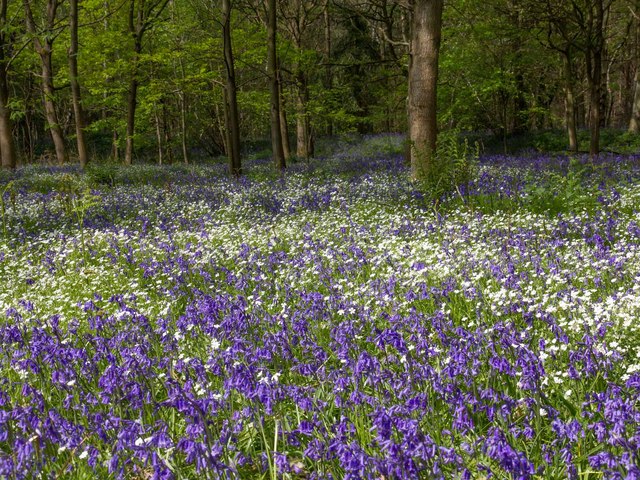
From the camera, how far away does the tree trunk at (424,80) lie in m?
10.5

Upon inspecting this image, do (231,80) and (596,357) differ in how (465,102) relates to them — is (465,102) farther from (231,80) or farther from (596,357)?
(596,357)

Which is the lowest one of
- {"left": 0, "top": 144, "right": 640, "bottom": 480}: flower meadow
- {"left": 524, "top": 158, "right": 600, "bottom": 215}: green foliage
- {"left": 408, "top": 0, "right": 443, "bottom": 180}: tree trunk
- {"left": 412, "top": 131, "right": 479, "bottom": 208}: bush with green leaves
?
{"left": 0, "top": 144, "right": 640, "bottom": 480}: flower meadow

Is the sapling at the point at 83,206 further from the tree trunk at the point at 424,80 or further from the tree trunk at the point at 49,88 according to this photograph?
the tree trunk at the point at 49,88

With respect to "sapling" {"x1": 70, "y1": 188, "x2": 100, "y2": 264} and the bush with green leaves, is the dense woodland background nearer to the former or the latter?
the bush with green leaves

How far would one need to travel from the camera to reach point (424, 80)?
35.0 ft

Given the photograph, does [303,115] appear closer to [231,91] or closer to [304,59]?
[304,59]

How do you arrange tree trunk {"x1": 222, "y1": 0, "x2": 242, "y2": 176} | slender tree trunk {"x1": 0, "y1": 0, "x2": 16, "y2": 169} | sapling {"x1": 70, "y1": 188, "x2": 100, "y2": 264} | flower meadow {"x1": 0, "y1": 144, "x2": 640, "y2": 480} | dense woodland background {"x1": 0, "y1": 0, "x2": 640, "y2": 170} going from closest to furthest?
flower meadow {"x1": 0, "y1": 144, "x2": 640, "y2": 480}, sapling {"x1": 70, "y1": 188, "x2": 100, "y2": 264}, tree trunk {"x1": 222, "y1": 0, "x2": 242, "y2": 176}, dense woodland background {"x1": 0, "y1": 0, "x2": 640, "y2": 170}, slender tree trunk {"x1": 0, "y1": 0, "x2": 16, "y2": 169}

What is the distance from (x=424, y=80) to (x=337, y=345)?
26.7ft

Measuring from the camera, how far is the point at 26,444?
90.0 inches

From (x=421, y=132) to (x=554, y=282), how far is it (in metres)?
6.78

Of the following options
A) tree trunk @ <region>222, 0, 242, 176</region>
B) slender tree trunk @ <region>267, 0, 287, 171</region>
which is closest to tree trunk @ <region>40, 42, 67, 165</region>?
tree trunk @ <region>222, 0, 242, 176</region>

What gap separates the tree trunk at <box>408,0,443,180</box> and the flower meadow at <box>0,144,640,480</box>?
53.9 inches

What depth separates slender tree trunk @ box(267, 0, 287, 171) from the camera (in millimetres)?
16875

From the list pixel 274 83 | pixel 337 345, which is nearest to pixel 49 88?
pixel 274 83
